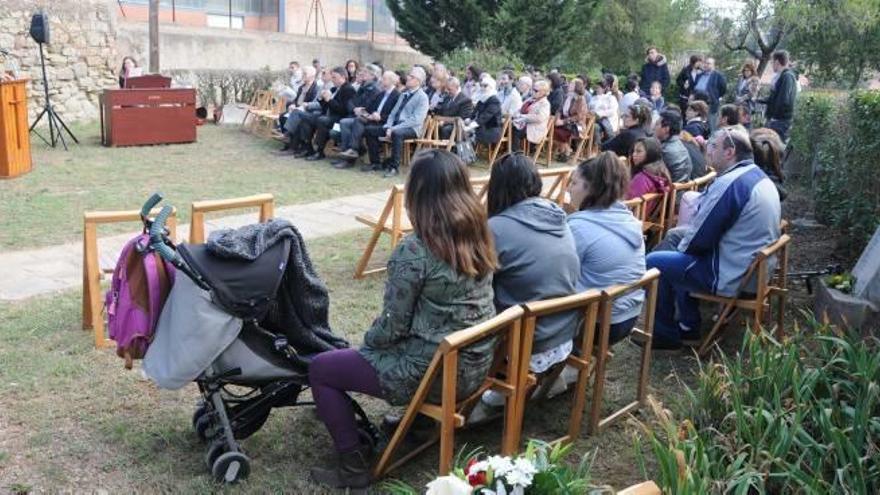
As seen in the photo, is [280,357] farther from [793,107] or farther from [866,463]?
[793,107]

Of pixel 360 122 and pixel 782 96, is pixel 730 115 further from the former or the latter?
pixel 360 122

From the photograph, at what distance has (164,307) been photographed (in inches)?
120

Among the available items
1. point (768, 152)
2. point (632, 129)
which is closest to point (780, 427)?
point (768, 152)

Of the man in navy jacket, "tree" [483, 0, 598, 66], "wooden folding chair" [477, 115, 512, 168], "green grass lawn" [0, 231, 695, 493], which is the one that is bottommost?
Answer: "green grass lawn" [0, 231, 695, 493]

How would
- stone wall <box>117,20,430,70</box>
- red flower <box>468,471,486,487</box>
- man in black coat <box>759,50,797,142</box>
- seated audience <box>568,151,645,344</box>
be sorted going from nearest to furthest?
red flower <box>468,471,486,487</box>
seated audience <box>568,151,645,344</box>
man in black coat <box>759,50,797,142</box>
stone wall <box>117,20,430,70</box>

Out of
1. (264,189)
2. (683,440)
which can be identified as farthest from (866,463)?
(264,189)

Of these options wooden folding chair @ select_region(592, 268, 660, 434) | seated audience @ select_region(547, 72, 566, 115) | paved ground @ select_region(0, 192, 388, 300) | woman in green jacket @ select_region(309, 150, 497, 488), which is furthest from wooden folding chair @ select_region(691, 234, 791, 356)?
seated audience @ select_region(547, 72, 566, 115)

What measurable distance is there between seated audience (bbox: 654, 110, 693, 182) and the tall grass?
3134mm

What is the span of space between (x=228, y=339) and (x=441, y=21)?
19.4 metres

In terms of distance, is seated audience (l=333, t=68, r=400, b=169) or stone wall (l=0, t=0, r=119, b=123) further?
stone wall (l=0, t=0, r=119, b=123)

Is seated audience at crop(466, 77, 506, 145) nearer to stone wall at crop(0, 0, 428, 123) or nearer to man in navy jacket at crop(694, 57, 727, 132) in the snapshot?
man in navy jacket at crop(694, 57, 727, 132)

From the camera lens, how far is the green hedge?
5707 millimetres

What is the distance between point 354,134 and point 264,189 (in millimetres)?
2246

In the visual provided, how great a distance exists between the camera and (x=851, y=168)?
20.2 feet
